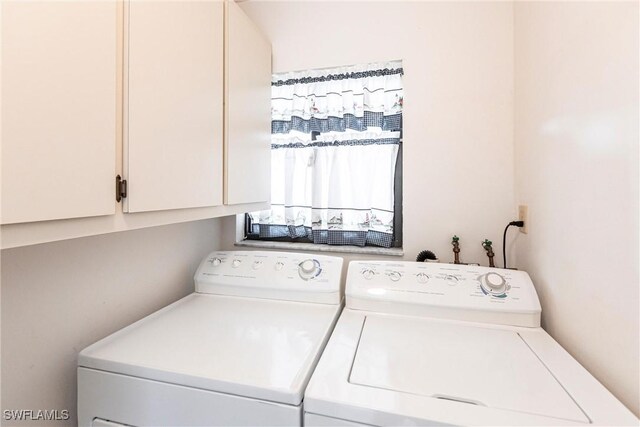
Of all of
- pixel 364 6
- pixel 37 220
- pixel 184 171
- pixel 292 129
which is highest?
pixel 364 6

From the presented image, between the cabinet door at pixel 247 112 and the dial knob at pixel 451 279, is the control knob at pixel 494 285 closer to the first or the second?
the dial knob at pixel 451 279

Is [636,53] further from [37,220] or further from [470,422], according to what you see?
[37,220]

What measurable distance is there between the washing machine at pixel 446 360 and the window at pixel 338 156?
1.32 feet

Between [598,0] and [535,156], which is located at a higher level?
[598,0]

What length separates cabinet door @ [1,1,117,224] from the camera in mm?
543

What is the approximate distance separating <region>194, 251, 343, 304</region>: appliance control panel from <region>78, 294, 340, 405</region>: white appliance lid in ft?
0.19

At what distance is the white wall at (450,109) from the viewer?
1.33 m

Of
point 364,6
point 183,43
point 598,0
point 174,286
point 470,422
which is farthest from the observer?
point 364,6

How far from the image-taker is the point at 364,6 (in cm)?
151

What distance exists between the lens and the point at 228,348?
87 cm

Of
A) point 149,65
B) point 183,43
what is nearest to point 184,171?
point 149,65

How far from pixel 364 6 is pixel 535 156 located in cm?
114

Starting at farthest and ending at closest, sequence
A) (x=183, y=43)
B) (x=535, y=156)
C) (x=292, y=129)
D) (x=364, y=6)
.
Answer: (x=292, y=129) → (x=364, y=6) → (x=535, y=156) → (x=183, y=43)

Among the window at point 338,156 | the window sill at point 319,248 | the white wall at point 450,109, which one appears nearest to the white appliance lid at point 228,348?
the window sill at point 319,248
